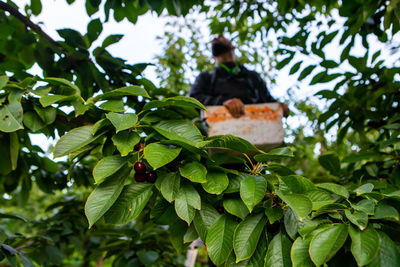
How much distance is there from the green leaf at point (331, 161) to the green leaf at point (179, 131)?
747 mm

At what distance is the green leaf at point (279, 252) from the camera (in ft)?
2.48

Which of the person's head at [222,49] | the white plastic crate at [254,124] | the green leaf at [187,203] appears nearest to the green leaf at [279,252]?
the green leaf at [187,203]

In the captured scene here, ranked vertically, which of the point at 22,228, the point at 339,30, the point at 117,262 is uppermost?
the point at 339,30

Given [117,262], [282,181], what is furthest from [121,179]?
[117,262]

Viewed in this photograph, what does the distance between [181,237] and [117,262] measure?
2.79 feet

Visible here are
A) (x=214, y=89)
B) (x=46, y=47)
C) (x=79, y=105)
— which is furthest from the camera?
(x=214, y=89)

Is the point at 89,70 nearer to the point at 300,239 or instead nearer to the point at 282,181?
the point at 282,181

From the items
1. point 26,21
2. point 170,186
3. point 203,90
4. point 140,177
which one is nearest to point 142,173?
point 140,177

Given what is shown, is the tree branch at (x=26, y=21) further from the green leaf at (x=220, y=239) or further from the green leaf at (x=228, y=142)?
the green leaf at (x=220, y=239)

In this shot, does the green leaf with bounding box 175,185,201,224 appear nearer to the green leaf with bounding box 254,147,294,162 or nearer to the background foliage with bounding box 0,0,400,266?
the background foliage with bounding box 0,0,400,266

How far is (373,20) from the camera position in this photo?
154 cm

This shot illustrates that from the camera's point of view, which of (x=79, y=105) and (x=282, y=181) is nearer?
(x=282, y=181)

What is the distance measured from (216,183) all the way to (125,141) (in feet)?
0.79

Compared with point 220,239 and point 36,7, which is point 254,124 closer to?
point 220,239
